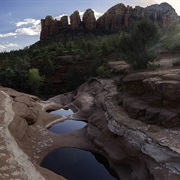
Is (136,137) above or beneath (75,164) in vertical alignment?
above

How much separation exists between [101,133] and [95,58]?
35.7m

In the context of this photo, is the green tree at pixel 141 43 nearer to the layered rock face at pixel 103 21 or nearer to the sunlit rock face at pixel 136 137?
the sunlit rock face at pixel 136 137

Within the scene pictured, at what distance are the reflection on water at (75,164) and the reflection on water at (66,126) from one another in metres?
5.63

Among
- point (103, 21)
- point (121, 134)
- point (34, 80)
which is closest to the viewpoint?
point (121, 134)

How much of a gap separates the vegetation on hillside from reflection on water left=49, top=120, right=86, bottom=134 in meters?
10.6

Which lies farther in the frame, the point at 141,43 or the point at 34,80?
the point at 34,80

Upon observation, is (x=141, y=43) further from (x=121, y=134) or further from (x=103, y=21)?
(x=103, y=21)

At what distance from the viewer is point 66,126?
3161 centimetres

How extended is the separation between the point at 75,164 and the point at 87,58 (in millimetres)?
43759

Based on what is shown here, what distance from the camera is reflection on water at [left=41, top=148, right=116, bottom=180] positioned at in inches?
804

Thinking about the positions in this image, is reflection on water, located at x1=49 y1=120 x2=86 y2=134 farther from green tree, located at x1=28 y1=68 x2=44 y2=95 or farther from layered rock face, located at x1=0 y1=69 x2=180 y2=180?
green tree, located at x1=28 y1=68 x2=44 y2=95

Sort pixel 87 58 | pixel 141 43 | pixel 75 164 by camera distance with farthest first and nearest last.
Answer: pixel 87 58, pixel 141 43, pixel 75 164

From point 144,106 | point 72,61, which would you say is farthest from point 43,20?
point 144,106

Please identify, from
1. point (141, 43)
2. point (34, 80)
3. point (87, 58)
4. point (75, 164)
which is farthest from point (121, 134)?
point (87, 58)
